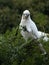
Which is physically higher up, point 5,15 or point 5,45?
point 5,45

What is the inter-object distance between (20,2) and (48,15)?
2.24 metres

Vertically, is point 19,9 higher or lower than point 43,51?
lower

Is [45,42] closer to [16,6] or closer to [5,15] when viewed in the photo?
[5,15]

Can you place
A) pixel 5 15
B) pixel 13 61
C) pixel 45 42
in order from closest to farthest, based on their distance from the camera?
pixel 13 61 → pixel 45 42 → pixel 5 15

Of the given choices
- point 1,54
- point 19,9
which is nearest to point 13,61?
point 1,54

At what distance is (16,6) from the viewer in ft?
67.7

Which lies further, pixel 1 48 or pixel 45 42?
pixel 45 42

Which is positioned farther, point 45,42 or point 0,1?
point 0,1

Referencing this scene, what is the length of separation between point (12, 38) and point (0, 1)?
12.8m

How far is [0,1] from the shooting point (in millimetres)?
20812

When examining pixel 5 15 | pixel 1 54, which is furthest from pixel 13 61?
pixel 5 15

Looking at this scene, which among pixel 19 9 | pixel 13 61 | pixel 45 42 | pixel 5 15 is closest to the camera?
pixel 13 61

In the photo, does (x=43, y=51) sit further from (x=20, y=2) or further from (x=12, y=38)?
(x=20, y=2)

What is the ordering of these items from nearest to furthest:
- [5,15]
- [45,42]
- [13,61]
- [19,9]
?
1. [13,61]
2. [45,42]
3. [5,15]
4. [19,9]
